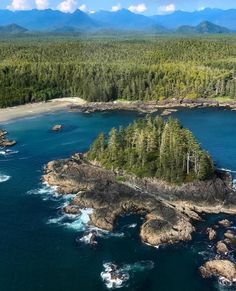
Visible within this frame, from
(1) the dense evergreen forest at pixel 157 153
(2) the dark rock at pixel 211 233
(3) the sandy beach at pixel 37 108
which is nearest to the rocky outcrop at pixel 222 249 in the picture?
(2) the dark rock at pixel 211 233

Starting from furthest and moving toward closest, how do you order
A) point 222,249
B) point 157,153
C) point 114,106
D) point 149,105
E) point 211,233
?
point 114,106, point 149,105, point 157,153, point 211,233, point 222,249

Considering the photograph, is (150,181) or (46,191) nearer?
(150,181)

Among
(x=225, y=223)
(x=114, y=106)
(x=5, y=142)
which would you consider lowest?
(x=114, y=106)

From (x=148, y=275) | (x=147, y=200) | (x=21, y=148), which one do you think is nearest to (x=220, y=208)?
(x=147, y=200)

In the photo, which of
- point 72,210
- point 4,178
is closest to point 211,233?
point 72,210

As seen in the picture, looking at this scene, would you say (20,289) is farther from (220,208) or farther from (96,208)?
(220,208)

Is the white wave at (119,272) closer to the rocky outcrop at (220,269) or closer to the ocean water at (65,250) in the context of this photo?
the ocean water at (65,250)

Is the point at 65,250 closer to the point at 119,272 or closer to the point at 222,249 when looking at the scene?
the point at 119,272
